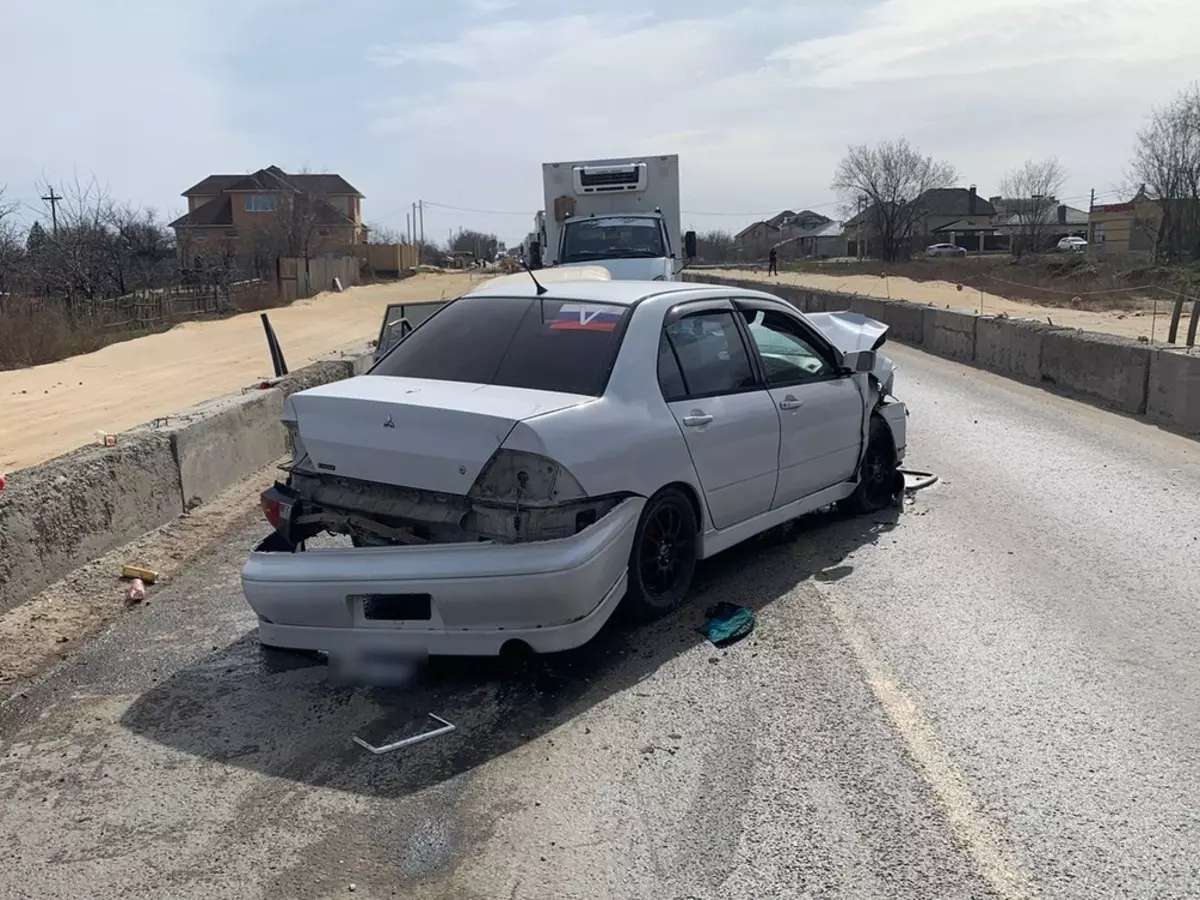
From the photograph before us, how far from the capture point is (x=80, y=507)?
6301mm

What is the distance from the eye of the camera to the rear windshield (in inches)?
207

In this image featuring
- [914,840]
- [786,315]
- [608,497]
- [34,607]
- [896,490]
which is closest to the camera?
[914,840]

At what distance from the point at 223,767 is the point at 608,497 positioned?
75.7 inches

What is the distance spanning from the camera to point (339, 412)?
497cm

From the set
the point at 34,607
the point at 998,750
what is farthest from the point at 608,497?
the point at 34,607

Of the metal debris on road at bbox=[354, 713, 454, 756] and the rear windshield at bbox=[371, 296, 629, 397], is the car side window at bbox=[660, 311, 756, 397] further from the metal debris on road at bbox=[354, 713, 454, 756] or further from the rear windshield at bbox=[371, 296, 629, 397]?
the metal debris on road at bbox=[354, 713, 454, 756]

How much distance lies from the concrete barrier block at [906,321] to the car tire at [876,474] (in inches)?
570

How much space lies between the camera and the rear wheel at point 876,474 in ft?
24.6

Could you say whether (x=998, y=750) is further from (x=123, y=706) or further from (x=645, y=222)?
(x=645, y=222)

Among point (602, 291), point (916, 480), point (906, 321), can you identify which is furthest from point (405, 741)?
point (906, 321)

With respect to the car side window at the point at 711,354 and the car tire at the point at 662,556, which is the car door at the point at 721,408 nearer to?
the car side window at the point at 711,354

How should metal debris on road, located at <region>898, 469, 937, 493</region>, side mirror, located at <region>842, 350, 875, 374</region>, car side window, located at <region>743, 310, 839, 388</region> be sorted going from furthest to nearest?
metal debris on road, located at <region>898, 469, 937, 493</region> → side mirror, located at <region>842, 350, 875, 374</region> → car side window, located at <region>743, 310, 839, 388</region>

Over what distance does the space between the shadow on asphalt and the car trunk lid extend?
0.91m

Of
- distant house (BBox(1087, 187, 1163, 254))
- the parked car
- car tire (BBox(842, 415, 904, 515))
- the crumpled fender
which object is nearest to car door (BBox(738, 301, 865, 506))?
car tire (BBox(842, 415, 904, 515))
